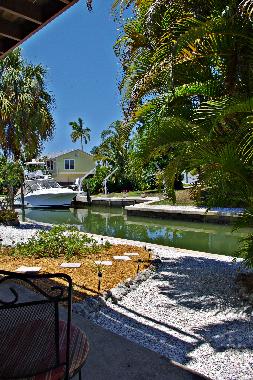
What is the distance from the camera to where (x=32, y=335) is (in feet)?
7.82

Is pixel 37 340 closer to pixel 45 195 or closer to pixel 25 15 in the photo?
pixel 25 15

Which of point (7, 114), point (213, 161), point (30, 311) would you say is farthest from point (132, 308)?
point (7, 114)

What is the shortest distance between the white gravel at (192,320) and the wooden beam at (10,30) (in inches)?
122

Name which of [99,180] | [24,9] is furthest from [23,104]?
[99,180]

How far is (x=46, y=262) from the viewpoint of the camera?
6922 millimetres

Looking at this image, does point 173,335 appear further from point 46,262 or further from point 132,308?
point 46,262

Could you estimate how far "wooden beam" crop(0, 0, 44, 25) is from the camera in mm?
3770

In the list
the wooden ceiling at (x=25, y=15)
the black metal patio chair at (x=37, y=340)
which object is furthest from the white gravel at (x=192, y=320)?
the wooden ceiling at (x=25, y=15)

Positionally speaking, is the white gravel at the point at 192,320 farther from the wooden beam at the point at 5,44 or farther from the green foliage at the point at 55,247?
the wooden beam at the point at 5,44

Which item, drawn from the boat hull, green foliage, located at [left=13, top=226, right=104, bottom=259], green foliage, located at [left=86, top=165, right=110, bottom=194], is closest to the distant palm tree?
green foliage, located at [left=86, top=165, right=110, bottom=194]

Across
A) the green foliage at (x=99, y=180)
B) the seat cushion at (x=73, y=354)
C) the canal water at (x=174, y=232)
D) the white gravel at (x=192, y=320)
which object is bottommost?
the canal water at (x=174, y=232)

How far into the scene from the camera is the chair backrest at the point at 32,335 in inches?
82.6

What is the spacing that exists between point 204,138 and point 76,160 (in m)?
46.4

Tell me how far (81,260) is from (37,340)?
4.79 m
